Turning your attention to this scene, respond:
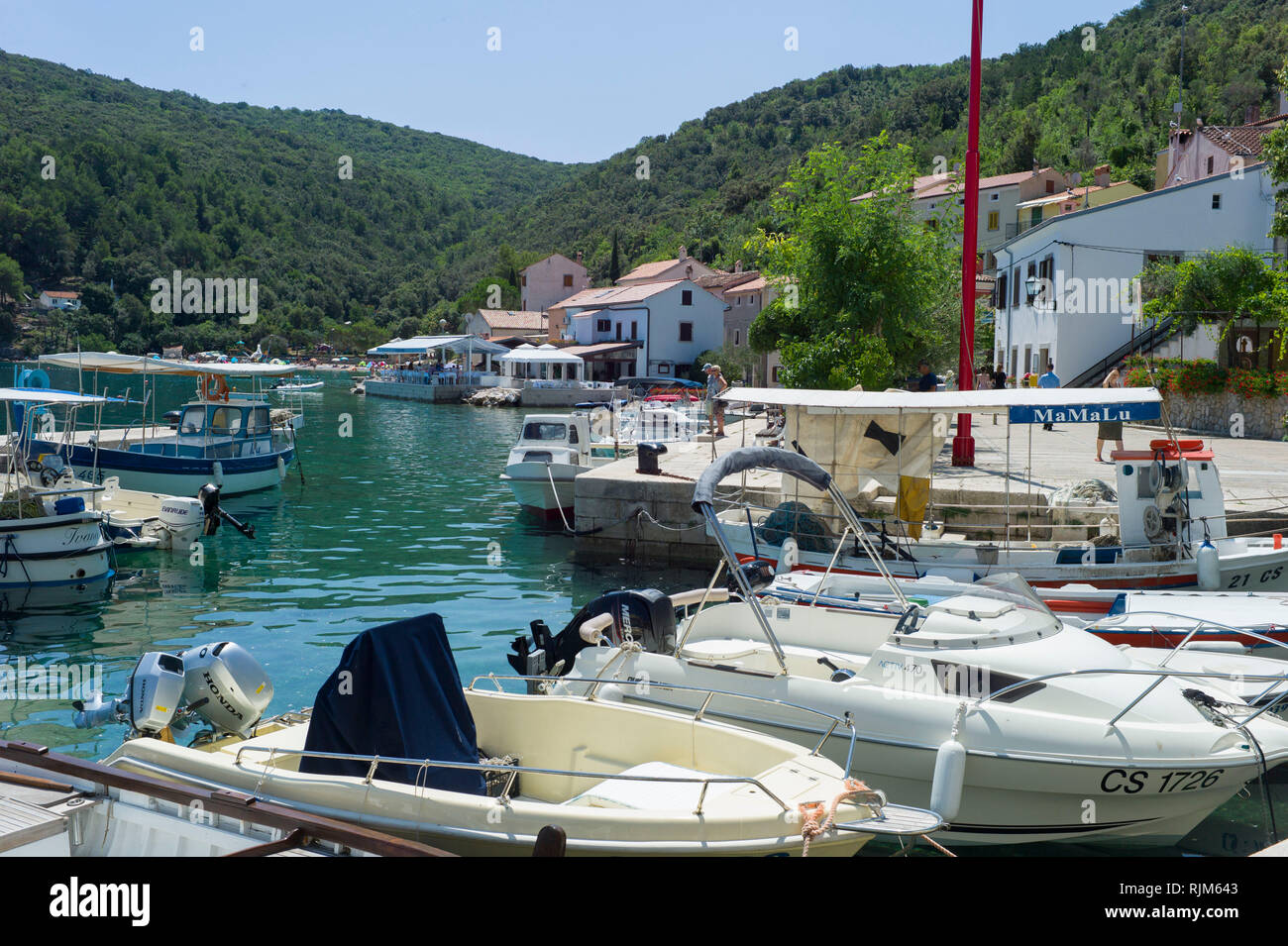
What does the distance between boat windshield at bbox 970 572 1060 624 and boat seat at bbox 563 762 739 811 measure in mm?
3528

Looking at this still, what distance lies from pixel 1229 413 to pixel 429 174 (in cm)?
17473

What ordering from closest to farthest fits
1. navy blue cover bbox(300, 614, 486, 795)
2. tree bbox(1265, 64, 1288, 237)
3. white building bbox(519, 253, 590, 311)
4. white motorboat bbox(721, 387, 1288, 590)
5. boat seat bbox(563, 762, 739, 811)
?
1. boat seat bbox(563, 762, 739, 811)
2. navy blue cover bbox(300, 614, 486, 795)
3. white motorboat bbox(721, 387, 1288, 590)
4. tree bbox(1265, 64, 1288, 237)
5. white building bbox(519, 253, 590, 311)

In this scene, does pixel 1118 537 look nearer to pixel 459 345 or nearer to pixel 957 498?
pixel 957 498

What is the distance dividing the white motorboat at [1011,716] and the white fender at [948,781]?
10 millimetres

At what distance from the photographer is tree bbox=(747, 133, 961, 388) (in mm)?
22844

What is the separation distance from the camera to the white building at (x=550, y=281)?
107m

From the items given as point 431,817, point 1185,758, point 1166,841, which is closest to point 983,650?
point 1185,758

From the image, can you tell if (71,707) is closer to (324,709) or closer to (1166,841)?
(324,709)

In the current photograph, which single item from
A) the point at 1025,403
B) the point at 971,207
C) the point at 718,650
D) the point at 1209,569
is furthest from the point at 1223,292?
the point at 718,650

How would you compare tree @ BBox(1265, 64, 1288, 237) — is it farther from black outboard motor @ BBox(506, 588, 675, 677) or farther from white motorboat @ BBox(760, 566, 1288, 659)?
black outboard motor @ BBox(506, 588, 675, 677)

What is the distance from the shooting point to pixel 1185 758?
738cm

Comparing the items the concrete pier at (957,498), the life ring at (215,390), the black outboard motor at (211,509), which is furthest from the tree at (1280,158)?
the life ring at (215,390)

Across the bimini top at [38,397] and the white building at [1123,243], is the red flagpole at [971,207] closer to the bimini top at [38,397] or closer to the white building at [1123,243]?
the bimini top at [38,397]

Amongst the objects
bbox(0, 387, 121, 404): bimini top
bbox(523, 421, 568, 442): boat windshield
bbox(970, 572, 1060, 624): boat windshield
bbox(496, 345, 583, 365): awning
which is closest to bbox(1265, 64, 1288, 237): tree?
bbox(523, 421, 568, 442): boat windshield
